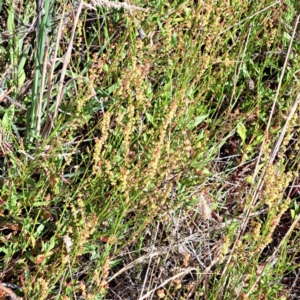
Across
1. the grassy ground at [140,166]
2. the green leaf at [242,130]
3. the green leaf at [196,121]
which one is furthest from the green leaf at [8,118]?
the green leaf at [242,130]

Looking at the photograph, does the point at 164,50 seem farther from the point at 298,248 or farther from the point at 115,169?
the point at 298,248

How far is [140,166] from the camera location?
61.5 inches

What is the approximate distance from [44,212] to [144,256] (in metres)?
0.32

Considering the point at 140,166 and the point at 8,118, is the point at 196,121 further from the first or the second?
the point at 8,118

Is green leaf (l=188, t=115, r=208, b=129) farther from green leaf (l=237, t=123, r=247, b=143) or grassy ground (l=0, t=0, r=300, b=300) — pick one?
green leaf (l=237, t=123, r=247, b=143)

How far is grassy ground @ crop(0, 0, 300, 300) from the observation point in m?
1.48

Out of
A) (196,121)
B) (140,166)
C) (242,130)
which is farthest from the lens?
(242,130)

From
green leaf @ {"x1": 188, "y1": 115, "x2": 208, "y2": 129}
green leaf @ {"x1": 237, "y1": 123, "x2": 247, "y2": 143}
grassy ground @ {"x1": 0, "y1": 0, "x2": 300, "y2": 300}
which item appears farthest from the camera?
green leaf @ {"x1": 237, "y1": 123, "x2": 247, "y2": 143}

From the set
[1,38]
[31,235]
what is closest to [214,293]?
[31,235]

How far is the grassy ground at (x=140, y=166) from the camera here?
1.48 metres

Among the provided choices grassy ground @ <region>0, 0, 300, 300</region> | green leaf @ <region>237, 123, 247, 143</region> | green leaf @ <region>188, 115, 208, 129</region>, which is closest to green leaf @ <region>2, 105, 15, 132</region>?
grassy ground @ <region>0, 0, 300, 300</region>

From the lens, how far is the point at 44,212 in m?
1.60

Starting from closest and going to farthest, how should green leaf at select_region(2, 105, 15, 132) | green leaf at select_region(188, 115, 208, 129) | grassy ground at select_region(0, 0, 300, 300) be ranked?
1. grassy ground at select_region(0, 0, 300, 300)
2. green leaf at select_region(2, 105, 15, 132)
3. green leaf at select_region(188, 115, 208, 129)

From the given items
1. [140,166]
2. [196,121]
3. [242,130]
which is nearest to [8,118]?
[140,166]
